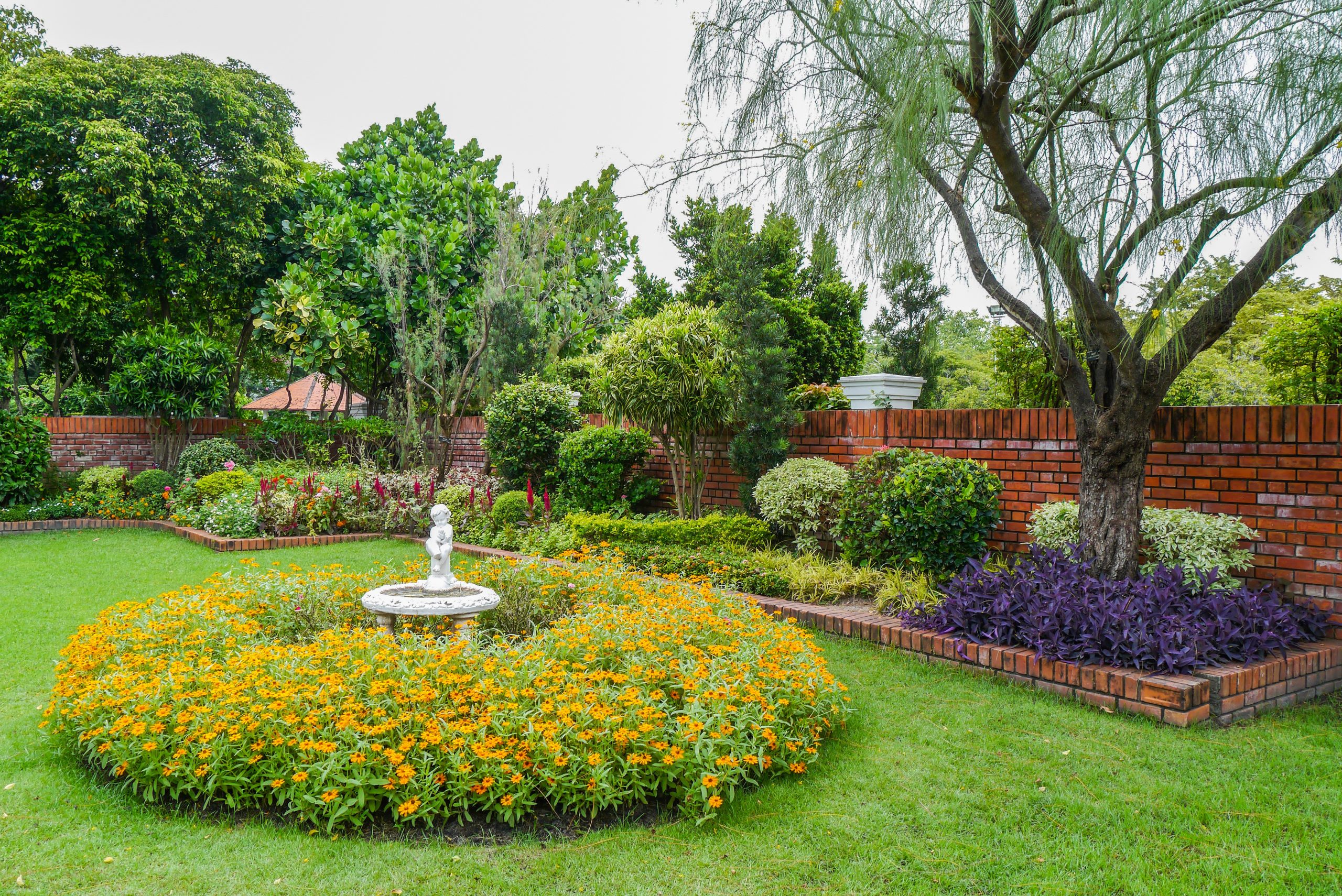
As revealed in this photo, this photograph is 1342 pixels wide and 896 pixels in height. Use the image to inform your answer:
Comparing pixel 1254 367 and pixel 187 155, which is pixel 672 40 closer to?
pixel 1254 367

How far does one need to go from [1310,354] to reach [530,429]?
26.5ft

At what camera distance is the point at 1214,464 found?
532cm

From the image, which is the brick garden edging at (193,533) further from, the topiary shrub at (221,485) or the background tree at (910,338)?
the background tree at (910,338)

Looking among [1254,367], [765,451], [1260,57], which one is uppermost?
[1260,57]

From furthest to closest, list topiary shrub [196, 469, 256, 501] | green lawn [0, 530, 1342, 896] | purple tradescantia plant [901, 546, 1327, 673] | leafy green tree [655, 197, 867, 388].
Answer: topiary shrub [196, 469, 256, 501]
leafy green tree [655, 197, 867, 388]
purple tradescantia plant [901, 546, 1327, 673]
green lawn [0, 530, 1342, 896]

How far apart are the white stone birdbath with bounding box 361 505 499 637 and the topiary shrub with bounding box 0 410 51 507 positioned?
405 inches

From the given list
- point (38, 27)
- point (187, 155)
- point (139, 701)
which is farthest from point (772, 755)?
point (38, 27)

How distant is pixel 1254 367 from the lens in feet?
38.9

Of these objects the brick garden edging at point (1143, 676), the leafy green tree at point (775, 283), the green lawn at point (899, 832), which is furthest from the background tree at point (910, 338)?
the green lawn at point (899, 832)

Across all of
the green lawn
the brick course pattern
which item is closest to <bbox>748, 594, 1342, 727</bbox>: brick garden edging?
the green lawn

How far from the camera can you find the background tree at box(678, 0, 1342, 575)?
4.04 m

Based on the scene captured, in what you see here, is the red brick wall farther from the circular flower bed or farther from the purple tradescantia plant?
the purple tradescantia plant

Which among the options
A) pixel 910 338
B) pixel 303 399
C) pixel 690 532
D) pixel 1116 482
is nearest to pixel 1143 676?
pixel 1116 482

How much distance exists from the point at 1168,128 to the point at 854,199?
172 cm
